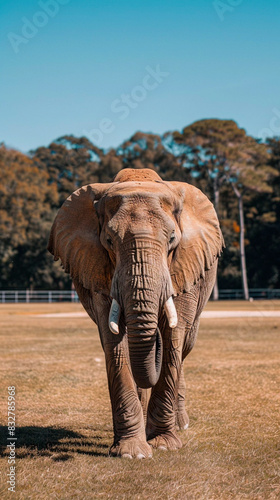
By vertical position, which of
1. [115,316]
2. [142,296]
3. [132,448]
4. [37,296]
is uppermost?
[37,296]

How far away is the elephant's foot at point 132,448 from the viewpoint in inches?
270

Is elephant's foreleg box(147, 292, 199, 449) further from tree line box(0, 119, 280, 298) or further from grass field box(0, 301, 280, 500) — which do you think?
tree line box(0, 119, 280, 298)

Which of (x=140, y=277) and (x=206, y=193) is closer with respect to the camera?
(x=140, y=277)

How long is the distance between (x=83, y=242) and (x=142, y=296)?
63.3 inches

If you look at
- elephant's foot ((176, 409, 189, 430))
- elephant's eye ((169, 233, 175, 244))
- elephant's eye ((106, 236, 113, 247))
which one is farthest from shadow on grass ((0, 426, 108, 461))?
elephant's eye ((169, 233, 175, 244))

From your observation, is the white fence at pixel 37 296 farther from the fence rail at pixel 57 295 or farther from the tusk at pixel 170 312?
the tusk at pixel 170 312

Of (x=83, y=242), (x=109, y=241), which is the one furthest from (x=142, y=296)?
(x=83, y=242)

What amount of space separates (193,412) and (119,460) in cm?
325

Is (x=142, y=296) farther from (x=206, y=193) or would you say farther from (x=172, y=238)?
(x=206, y=193)

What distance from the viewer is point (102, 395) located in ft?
37.6

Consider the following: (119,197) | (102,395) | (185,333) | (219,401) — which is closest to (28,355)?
(102,395)

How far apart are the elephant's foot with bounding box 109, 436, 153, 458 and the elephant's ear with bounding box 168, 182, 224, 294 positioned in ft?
5.15

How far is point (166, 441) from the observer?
A: 24.3 ft

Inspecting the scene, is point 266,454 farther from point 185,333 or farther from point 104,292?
point 104,292
